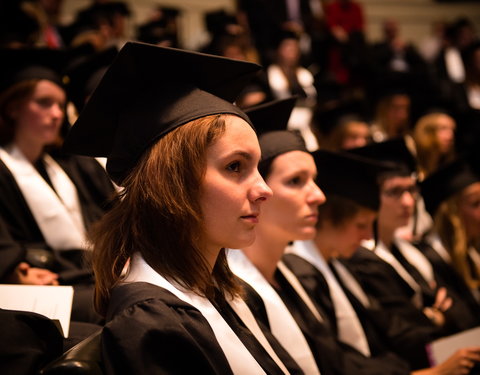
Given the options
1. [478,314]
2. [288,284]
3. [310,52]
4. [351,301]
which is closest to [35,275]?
[288,284]

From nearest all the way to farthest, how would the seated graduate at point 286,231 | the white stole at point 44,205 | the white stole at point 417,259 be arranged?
the seated graduate at point 286,231, the white stole at point 44,205, the white stole at point 417,259

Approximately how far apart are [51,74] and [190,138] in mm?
2123

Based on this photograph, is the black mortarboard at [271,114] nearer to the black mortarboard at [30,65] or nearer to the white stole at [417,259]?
the black mortarboard at [30,65]

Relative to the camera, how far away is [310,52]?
10.3 m

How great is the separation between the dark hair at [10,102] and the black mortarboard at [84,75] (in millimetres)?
599

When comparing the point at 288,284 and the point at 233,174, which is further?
the point at 288,284

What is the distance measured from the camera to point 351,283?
3.61m

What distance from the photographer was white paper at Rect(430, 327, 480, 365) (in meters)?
3.18

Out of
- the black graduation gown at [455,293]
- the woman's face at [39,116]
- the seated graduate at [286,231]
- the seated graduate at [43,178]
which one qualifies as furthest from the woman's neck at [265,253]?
the black graduation gown at [455,293]

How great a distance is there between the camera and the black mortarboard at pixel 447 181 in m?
4.70

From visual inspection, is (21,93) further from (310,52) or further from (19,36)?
(310,52)

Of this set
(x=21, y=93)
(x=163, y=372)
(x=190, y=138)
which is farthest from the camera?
(x=21, y=93)

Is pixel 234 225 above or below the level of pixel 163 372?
above

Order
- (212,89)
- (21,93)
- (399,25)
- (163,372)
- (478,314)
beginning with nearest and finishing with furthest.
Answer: (163,372)
(212,89)
(21,93)
(478,314)
(399,25)
